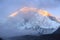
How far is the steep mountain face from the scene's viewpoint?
3.67m

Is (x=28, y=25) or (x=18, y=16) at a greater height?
(x=18, y=16)

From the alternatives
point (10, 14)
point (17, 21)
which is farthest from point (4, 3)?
point (17, 21)

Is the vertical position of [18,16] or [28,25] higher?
[18,16]

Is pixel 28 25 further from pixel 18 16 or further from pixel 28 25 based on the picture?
pixel 18 16

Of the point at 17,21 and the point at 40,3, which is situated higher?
the point at 40,3

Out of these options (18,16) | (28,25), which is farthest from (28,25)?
(18,16)

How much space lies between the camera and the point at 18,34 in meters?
3.67

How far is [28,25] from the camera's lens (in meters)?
3.73

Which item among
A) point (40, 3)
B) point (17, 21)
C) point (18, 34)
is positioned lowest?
point (18, 34)

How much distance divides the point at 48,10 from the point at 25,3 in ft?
1.87

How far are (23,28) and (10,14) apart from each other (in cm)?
45

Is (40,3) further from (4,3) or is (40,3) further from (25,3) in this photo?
(4,3)

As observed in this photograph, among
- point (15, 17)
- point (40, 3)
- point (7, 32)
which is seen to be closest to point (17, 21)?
point (15, 17)

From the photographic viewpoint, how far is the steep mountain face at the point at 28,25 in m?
3.67
